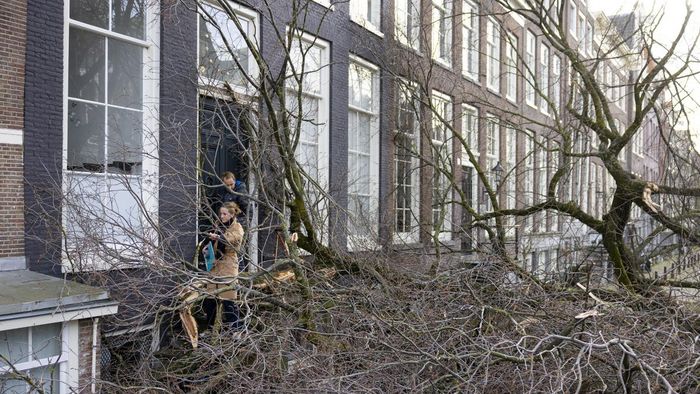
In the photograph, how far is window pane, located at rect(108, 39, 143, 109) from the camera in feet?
29.5

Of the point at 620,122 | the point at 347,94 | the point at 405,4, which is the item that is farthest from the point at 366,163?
the point at 620,122

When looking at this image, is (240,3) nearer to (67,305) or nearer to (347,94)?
(347,94)

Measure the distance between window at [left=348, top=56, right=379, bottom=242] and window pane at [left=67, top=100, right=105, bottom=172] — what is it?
5658 millimetres

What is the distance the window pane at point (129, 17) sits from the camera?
9000 mm

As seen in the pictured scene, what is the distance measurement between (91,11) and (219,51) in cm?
206

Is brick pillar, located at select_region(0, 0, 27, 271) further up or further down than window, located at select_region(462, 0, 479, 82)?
further down

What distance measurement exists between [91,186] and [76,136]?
2.34 feet

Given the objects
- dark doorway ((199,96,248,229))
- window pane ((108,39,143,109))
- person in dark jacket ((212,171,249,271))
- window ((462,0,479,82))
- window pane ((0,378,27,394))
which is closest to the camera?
window pane ((0,378,27,394))

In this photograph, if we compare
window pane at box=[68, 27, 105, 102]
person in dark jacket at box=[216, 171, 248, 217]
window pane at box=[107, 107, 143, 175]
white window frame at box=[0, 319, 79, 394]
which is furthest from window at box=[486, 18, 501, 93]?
white window frame at box=[0, 319, 79, 394]

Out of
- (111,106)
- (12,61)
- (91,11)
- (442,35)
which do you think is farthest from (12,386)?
(442,35)

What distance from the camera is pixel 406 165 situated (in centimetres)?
1548

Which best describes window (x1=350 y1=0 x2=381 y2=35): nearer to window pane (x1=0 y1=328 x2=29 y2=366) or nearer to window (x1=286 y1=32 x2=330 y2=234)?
window (x1=286 y1=32 x2=330 y2=234)

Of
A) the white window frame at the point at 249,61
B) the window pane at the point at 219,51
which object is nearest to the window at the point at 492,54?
the white window frame at the point at 249,61

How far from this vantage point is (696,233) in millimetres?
8406
